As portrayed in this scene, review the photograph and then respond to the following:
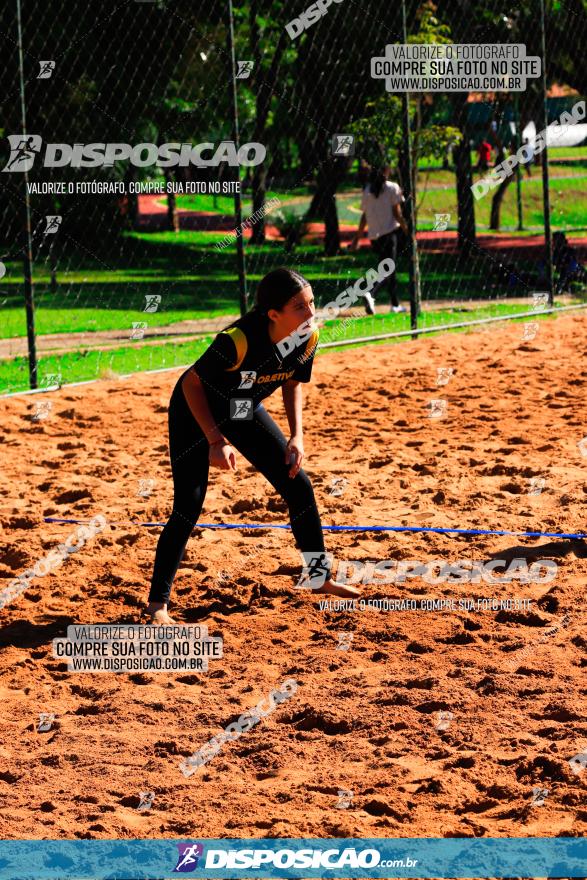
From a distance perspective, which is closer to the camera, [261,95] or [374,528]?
[374,528]

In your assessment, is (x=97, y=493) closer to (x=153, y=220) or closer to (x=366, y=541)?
(x=366, y=541)

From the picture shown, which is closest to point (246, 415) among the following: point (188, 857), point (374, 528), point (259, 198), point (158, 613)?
point (158, 613)

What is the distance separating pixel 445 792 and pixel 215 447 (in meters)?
1.96

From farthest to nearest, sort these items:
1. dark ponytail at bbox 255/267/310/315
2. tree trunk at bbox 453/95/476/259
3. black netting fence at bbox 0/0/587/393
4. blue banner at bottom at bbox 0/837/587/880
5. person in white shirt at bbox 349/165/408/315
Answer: tree trunk at bbox 453/95/476/259 → person in white shirt at bbox 349/165/408/315 → black netting fence at bbox 0/0/587/393 → dark ponytail at bbox 255/267/310/315 → blue banner at bottom at bbox 0/837/587/880

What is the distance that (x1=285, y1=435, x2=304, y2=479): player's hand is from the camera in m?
6.05

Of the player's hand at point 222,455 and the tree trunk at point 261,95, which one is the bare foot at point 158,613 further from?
the tree trunk at point 261,95

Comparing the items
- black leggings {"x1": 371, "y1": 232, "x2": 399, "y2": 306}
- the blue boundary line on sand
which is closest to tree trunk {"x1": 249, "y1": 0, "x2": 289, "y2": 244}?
black leggings {"x1": 371, "y1": 232, "x2": 399, "y2": 306}

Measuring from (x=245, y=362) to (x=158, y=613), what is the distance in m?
1.39

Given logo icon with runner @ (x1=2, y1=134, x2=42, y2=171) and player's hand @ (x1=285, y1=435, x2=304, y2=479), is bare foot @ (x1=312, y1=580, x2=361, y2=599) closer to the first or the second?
player's hand @ (x1=285, y1=435, x2=304, y2=479)

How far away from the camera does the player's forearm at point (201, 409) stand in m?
5.72

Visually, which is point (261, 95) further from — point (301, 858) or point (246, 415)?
point (301, 858)

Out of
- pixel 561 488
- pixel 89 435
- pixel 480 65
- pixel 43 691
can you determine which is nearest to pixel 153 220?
pixel 480 65

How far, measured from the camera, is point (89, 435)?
10211 mm

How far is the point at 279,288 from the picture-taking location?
5.63 m
